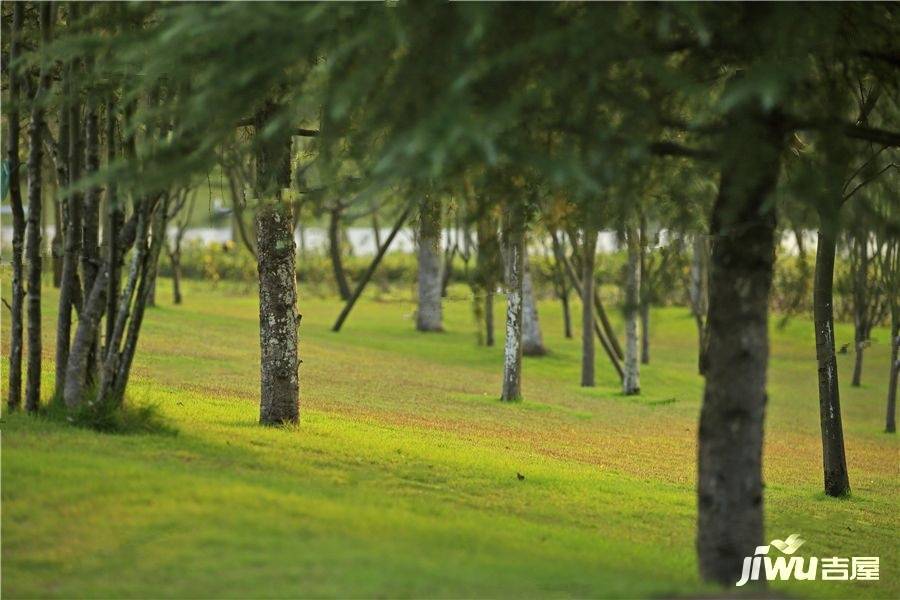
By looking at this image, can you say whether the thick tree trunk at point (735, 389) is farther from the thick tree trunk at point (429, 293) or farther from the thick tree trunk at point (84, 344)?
the thick tree trunk at point (429, 293)

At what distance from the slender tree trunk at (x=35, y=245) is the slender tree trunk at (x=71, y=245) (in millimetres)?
213

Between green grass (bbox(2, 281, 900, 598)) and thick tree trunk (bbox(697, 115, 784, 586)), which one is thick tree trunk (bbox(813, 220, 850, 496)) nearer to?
green grass (bbox(2, 281, 900, 598))

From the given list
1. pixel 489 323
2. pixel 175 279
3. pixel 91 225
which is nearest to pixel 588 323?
pixel 489 323

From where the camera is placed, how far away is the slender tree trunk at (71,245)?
11594mm

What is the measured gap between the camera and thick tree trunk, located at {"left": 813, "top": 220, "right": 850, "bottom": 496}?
15188 mm

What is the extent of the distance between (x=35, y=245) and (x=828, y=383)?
9085 millimetres

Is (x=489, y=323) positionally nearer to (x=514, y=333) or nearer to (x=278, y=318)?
(x=514, y=333)

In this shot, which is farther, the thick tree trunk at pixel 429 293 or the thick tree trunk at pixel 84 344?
the thick tree trunk at pixel 429 293

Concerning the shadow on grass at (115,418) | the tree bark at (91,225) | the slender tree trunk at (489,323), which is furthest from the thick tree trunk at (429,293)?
the shadow on grass at (115,418)

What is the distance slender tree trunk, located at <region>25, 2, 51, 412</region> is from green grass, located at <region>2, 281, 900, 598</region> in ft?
1.42

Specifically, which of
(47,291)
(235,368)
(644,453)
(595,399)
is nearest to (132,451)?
(644,453)

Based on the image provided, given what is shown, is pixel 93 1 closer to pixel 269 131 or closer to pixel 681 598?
pixel 269 131

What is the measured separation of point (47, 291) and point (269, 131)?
2465 cm

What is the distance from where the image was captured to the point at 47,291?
30203 millimetres
